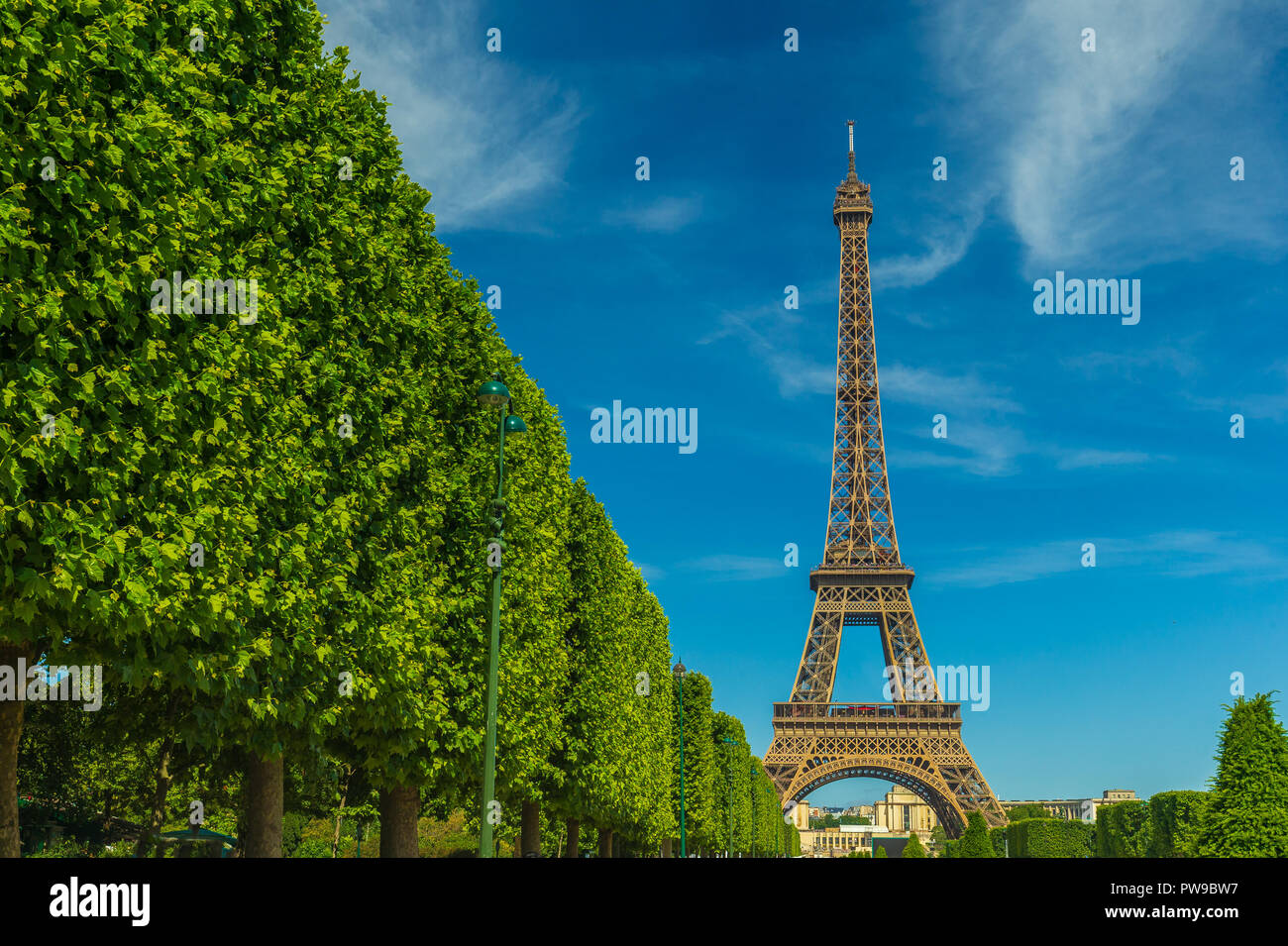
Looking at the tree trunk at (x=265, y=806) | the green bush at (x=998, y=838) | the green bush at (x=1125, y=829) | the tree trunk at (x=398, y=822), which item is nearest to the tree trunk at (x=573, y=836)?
the tree trunk at (x=398, y=822)

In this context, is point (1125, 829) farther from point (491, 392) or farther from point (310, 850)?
point (491, 392)

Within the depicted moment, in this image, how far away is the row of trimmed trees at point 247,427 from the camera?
1074 centimetres

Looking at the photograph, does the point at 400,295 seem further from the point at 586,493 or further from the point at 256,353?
the point at 586,493

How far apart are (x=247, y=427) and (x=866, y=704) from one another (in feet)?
284

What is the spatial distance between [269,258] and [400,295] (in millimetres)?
4129

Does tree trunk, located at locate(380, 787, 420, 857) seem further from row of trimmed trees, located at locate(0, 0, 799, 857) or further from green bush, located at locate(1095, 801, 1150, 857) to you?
green bush, located at locate(1095, 801, 1150, 857)

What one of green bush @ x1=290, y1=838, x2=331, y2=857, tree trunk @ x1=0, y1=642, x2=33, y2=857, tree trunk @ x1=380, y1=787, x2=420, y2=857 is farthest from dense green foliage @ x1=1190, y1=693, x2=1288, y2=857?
green bush @ x1=290, y1=838, x2=331, y2=857

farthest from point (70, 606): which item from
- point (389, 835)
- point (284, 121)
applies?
point (389, 835)

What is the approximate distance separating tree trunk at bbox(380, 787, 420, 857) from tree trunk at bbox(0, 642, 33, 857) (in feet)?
30.5

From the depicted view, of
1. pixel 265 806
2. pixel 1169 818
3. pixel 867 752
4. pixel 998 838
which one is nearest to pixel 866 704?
pixel 867 752

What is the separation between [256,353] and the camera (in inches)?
545

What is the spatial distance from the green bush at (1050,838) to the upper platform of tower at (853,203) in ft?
208

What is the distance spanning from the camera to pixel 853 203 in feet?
371
